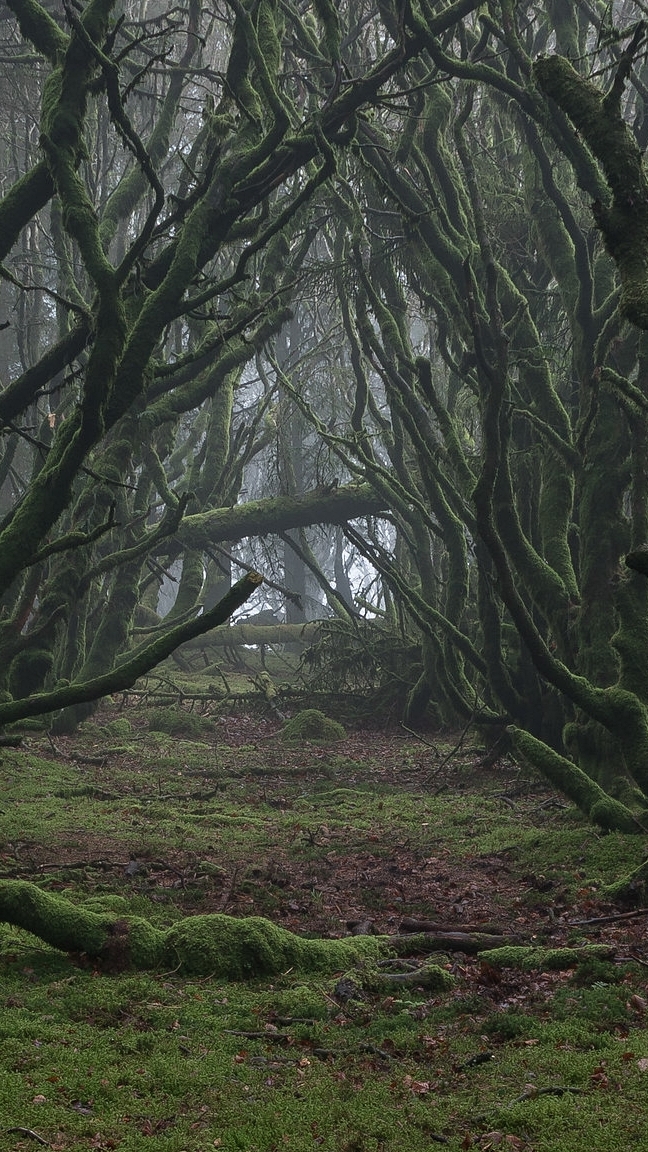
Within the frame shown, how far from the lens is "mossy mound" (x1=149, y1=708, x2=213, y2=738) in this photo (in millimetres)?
13828

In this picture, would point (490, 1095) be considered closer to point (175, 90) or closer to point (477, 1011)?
point (477, 1011)

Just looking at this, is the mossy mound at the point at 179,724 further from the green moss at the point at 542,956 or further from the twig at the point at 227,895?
the green moss at the point at 542,956

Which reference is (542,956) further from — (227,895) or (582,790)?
(582,790)

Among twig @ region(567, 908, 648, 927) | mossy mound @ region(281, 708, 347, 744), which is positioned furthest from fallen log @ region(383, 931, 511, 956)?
mossy mound @ region(281, 708, 347, 744)

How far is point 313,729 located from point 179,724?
194cm

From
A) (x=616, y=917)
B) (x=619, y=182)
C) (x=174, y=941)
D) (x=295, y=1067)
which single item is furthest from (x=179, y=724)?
(x=619, y=182)

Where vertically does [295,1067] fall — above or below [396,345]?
below

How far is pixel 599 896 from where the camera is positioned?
224 inches

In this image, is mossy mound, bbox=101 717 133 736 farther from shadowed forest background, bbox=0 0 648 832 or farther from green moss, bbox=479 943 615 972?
green moss, bbox=479 943 615 972

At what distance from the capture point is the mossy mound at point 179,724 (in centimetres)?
1383

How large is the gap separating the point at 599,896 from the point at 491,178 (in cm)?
967

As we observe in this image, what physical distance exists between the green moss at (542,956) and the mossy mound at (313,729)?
344 inches

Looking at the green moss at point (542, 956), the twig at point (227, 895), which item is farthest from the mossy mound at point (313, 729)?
the green moss at point (542, 956)

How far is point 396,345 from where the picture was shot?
1179cm
